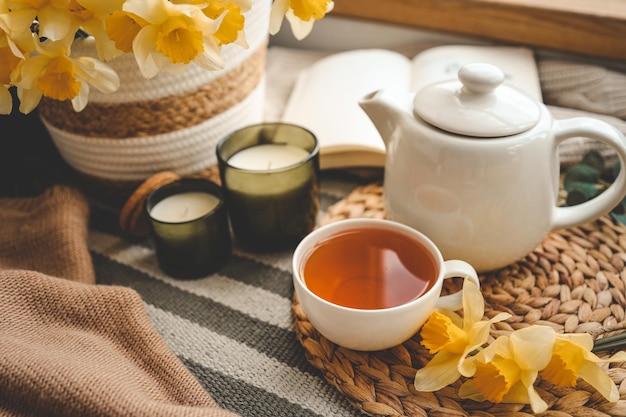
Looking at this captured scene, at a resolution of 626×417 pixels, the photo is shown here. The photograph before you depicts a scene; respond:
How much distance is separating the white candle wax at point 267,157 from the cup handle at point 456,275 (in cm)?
22

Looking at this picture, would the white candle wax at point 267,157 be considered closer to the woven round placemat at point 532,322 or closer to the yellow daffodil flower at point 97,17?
the woven round placemat at point 532,322

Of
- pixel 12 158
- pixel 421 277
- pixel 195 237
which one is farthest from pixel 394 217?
pixel 12 158

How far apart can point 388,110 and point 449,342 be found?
0.21 metres

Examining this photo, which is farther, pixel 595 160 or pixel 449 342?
pixel 595 160

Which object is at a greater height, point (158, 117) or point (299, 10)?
point (299, 10)

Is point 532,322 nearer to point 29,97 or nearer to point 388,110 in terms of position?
point 388,110

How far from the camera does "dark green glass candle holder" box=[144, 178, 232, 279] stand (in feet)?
1.89

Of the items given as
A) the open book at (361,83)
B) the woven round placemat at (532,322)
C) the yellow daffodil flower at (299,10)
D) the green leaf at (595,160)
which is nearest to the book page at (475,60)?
the open book at (361,83)

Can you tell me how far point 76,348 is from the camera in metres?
0.47

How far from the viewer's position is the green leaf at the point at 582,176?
65 centimetres

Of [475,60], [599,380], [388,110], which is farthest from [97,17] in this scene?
[475,60]

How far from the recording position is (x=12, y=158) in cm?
69

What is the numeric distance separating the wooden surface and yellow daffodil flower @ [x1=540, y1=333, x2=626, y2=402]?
0.52m

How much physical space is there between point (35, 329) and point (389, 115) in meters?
0.35
